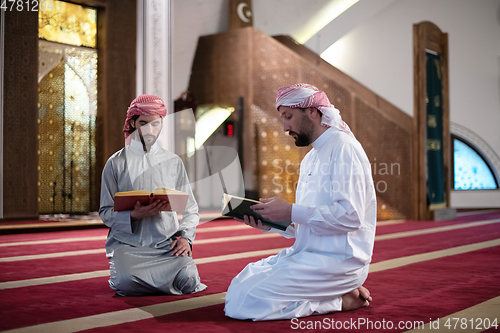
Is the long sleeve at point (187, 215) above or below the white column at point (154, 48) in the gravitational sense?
below

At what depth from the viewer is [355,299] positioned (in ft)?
6.73

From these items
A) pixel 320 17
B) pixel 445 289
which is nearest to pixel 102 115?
pixel 320 17

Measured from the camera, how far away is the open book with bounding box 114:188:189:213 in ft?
7.18

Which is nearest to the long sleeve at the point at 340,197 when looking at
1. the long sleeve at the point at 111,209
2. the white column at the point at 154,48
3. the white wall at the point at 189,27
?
the long sleeve at the point at 111,209

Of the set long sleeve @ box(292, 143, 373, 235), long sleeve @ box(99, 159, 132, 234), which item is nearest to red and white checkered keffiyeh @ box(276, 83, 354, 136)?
long sleeve @ box(292, 143, 373, 235)

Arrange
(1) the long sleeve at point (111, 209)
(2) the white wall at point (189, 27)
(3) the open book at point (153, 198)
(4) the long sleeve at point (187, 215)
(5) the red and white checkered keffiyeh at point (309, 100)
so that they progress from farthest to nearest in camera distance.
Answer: (2) the white wall at point (189, 27) → (4) the long sleeve at point (187, 215) → (1) the long sleeve at point (111, 209) → (3) the open book at point (153, 198) → (5) the red and white checkered keffiyeh at point (309, 100)

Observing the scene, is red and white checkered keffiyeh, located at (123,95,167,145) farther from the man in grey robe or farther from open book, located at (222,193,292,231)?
open book, located at (222,193,292,231)

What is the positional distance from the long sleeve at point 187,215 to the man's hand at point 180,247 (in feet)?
0.12

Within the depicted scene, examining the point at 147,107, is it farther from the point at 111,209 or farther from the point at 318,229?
the point at 318,229

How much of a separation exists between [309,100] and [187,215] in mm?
911

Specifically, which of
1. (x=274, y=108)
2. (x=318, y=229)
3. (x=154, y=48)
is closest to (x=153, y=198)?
(x=318, y=229)

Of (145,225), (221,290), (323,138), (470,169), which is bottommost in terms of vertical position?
(221,290)

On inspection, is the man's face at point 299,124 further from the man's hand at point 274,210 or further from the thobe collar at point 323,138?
the man's hand at point 274,210

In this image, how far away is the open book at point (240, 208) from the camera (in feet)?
6.15
